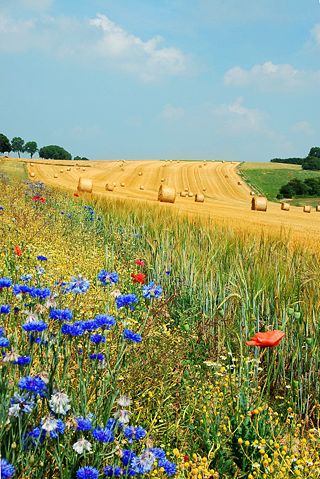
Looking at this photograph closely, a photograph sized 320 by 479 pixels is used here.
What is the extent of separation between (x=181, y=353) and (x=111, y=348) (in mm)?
610

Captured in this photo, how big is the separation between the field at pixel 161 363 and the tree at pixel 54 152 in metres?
100

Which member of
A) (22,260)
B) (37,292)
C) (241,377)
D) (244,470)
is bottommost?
(244,470)

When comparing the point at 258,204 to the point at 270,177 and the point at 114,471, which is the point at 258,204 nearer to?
the point at 114,471

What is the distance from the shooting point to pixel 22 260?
482cm

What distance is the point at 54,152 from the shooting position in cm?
10481

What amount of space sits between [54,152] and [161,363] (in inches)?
4143

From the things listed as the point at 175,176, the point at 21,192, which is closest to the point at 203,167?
the point at 175,176

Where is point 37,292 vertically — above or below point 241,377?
above

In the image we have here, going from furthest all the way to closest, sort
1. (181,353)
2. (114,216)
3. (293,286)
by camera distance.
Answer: (114,216) → (293,286) → (181,353)

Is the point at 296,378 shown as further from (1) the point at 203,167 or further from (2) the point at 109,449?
(1) the point at 203,167

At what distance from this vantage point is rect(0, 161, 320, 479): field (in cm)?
173

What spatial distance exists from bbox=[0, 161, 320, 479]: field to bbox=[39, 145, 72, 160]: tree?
10018 cm

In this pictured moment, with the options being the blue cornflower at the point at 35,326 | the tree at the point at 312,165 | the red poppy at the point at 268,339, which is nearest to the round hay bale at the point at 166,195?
the red poppy at the point at 268,339

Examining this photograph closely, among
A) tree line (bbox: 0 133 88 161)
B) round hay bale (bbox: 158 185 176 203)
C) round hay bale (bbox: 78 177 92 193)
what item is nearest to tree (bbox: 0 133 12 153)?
tree line (bbox: 0 133 88 161)
